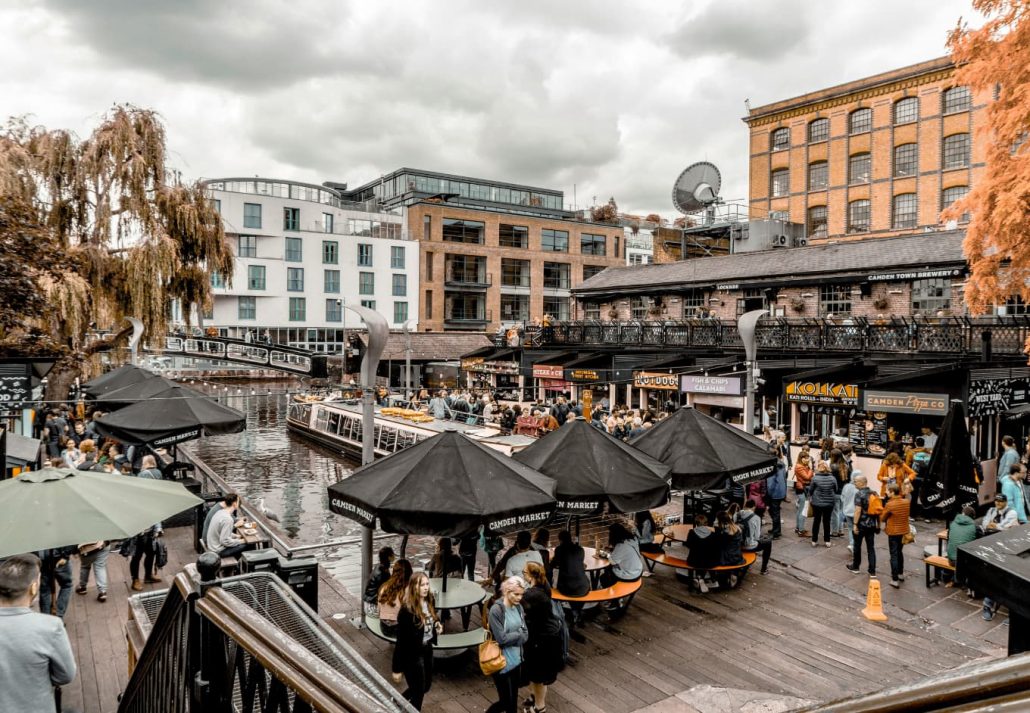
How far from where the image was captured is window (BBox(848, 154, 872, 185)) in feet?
141

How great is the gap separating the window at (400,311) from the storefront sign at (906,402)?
4866cm

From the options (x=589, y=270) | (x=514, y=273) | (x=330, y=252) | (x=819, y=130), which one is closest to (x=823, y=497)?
(x=819, y=130)

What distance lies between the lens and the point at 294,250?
59594 mm

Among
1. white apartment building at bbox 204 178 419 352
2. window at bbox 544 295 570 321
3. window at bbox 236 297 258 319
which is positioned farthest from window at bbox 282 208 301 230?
window at bbox 544 295 570 321

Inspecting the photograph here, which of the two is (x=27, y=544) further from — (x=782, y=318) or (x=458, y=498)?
(x=782, y=318)

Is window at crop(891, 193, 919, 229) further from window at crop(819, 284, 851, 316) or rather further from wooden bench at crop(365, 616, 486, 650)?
wooden bench at crop(365, 616, 486, 650)

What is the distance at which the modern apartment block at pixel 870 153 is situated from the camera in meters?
39.1

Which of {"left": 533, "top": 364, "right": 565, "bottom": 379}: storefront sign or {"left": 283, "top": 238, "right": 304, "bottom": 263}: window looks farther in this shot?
{"left": 283, "top": 238, "right": 304, "bottom": 263}: window

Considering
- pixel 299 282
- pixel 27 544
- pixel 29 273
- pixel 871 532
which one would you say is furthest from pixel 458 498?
pixel 299 282

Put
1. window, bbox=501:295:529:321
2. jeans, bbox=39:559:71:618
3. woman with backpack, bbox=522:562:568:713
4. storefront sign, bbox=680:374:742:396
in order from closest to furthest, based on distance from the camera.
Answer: woman with backpack, bbox=522:562:568:713
jeans, bbox=39:559:71:618
storefront sign, bbox=680:374:742:396
window, bbox=501:295:529:321

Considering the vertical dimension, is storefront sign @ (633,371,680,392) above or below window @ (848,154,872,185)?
below

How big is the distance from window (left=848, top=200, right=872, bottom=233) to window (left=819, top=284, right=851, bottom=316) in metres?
19.4

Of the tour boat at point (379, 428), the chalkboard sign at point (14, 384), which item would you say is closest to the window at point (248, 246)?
the tour boat at point (379, 428)

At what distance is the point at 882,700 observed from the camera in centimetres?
108
